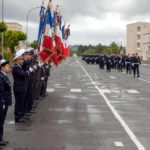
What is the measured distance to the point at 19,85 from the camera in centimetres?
1165

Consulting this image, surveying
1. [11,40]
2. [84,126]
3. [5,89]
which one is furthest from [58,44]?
[11,40]

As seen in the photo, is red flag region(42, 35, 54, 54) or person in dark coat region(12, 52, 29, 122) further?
red flag region(42, 35, 54, 54)

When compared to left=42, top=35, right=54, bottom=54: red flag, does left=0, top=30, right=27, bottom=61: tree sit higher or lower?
higher

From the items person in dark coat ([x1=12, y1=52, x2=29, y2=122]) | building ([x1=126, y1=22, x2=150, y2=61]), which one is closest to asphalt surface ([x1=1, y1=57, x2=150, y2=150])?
person in dark coat ([x1=12, y1=52, x2=29, y2=122])

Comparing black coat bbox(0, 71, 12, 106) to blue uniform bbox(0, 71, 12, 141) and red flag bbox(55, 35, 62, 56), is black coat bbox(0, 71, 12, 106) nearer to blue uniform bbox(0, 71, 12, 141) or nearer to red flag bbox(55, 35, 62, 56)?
blue uniform bbox(0, 71, 12, 141)

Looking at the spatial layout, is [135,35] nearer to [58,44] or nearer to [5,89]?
[58,44]

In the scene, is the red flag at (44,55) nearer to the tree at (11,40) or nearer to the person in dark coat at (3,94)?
the person in dark coat at (3,94)

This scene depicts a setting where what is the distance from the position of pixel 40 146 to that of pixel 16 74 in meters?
3.04

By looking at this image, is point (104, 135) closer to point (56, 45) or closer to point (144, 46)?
point (56, 45)

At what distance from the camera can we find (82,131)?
1062 centimetres

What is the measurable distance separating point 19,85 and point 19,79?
15cm

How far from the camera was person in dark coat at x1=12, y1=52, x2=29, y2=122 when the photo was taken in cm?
1141

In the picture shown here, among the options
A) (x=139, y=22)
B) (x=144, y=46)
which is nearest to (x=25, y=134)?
(x=144, y=46)

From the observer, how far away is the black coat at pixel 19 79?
11430 millimetres
